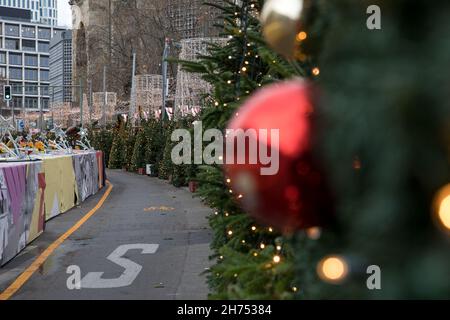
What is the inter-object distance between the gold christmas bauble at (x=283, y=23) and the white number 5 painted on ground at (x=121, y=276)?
6.39 meters

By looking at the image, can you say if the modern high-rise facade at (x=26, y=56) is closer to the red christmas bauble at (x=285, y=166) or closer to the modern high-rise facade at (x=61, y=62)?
the modern high-rise facade at (x=61, y=62)

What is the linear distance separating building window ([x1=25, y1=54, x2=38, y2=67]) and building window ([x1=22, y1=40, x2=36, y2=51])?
1677mm

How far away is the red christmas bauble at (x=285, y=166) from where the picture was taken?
149 cm

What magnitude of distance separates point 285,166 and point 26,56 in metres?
162

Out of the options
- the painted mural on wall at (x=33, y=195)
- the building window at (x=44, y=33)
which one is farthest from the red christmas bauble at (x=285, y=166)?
the building window at (x=44, y=33)

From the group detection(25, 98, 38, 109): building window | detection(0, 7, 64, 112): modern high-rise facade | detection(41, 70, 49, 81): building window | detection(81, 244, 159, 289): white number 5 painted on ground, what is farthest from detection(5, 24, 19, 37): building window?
detection(81, 244, 159, 289): white number 5 painted on ground

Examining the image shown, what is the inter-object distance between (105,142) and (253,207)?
51.2 metres

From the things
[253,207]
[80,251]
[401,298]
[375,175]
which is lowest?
[80,251]

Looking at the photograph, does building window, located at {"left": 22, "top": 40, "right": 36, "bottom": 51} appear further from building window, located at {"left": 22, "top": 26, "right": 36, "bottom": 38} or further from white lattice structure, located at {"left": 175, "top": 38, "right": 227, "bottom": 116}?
white lattice structure, located at {"left": 175, "top": 38, "right": 227, "bottom": 116}

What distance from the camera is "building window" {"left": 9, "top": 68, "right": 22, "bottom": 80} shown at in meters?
152

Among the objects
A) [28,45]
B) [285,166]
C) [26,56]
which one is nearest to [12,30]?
[28,45]

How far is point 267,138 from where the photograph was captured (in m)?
1.66
